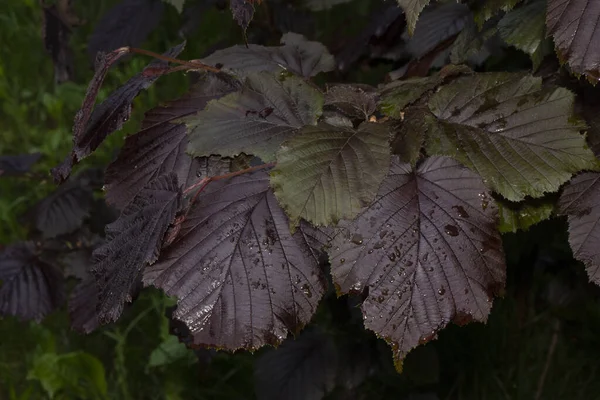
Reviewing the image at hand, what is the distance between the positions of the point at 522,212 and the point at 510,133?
10 centimetres

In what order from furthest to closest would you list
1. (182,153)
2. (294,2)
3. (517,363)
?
1. (517,363)
2. (294,2)
3. (182,153)

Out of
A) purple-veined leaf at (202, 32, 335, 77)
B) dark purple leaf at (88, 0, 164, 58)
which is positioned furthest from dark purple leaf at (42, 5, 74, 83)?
purple-veined leaf at (202, 32, 335, 77)

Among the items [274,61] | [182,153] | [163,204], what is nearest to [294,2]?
[274,61]

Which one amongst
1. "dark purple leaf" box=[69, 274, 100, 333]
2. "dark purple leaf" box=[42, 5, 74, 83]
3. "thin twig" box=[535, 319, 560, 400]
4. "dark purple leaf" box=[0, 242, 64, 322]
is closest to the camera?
"dark purple leaf" box=[42, 5, 74, 83]

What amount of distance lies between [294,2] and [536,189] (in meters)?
1.05

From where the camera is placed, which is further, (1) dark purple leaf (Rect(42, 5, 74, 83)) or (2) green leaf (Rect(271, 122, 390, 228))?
(1) dark purple leaf (Rect(42, 5, 74, 83))

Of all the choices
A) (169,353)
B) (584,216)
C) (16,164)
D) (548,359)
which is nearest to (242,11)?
(584,216)

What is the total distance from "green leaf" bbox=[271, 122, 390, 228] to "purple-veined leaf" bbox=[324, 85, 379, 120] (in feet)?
0.24

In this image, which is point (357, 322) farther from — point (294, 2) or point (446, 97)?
point (446, 97)

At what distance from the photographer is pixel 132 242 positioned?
2.82ft

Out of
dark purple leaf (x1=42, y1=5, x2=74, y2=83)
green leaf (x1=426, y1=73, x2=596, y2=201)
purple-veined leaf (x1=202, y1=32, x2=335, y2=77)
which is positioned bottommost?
green leaf (x1=426, y1=73, x2=596, y2=201)

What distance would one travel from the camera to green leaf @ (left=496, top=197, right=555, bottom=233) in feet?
2.90

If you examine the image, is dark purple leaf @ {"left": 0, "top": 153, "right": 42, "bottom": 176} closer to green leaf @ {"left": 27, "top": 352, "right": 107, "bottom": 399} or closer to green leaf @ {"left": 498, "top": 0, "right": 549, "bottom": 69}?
green leaf @ {"left": 27, "top": 352, "right": 107, "bottom": 399}

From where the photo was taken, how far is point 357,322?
1771 millimetres
